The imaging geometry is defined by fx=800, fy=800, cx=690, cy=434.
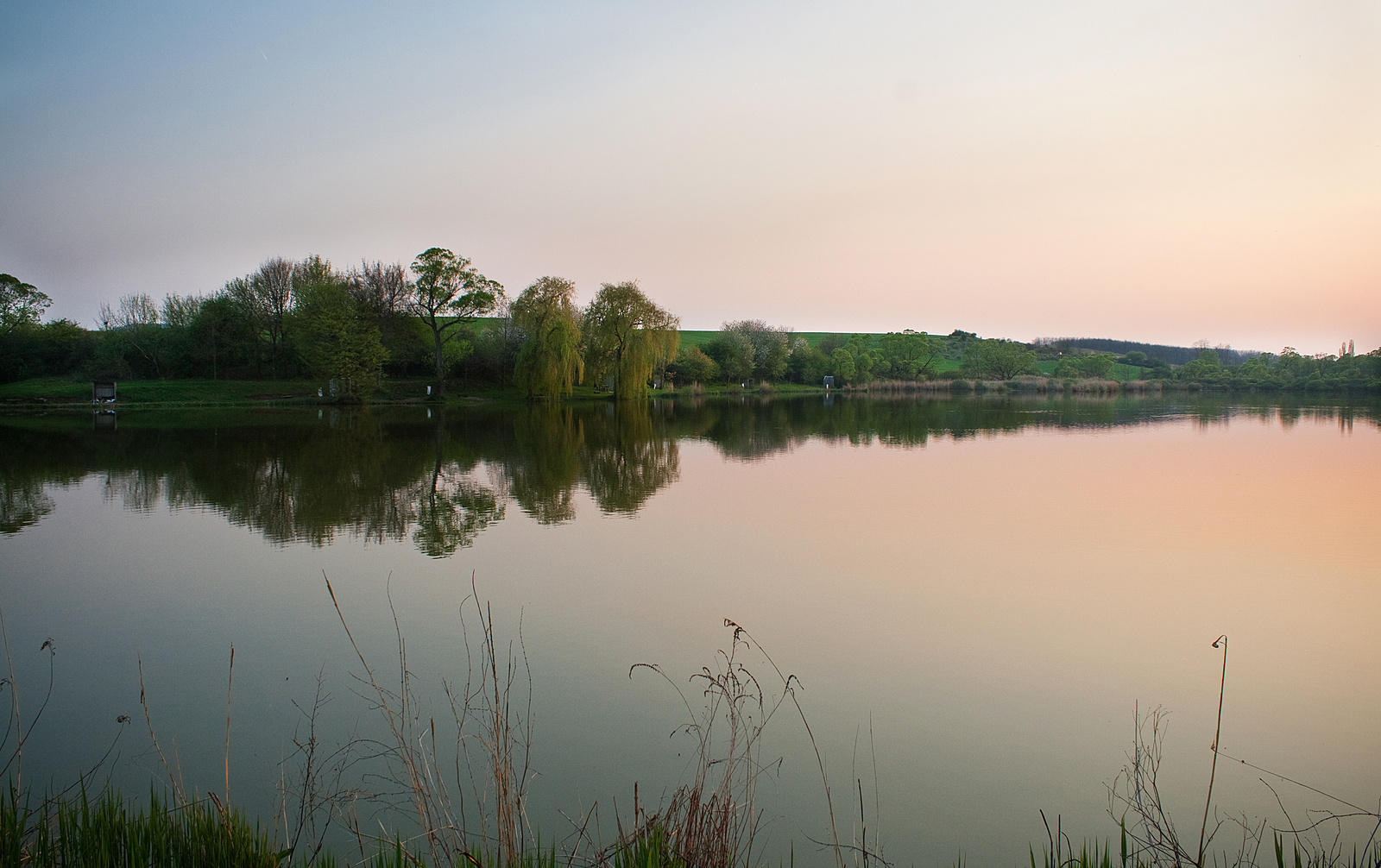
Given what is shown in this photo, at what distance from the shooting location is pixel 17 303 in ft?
161

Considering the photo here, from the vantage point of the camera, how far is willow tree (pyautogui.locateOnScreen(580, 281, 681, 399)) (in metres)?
44.5

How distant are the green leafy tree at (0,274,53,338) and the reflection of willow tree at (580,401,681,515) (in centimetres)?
4116

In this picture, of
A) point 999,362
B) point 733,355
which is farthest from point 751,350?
point 999,362

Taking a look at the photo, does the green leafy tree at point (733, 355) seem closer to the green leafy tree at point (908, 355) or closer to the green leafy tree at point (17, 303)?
the green leafy tree at point (908, 355)

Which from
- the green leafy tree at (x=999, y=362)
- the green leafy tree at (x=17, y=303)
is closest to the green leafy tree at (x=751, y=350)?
the green leafy tree at (x=999, y=362)

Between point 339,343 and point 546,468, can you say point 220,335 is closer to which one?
point 339,343

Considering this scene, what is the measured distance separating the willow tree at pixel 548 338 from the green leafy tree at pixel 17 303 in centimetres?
2959

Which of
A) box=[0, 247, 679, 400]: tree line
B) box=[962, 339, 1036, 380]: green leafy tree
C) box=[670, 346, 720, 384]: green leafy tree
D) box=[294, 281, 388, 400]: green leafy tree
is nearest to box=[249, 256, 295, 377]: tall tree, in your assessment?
box=[0, 247, 679, 400]: tree line

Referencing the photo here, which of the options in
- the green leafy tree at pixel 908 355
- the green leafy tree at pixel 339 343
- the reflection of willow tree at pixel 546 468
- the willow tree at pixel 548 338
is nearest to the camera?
the reflection of willow tree at pixel 546 468

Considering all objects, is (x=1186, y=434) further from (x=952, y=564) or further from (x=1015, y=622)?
(x=1015, y=622)

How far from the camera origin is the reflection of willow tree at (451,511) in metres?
9.38

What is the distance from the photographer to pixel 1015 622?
21.0 ft

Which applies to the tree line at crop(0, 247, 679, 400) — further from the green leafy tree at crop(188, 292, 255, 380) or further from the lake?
the lake

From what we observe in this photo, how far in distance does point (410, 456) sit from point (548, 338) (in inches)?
1038
